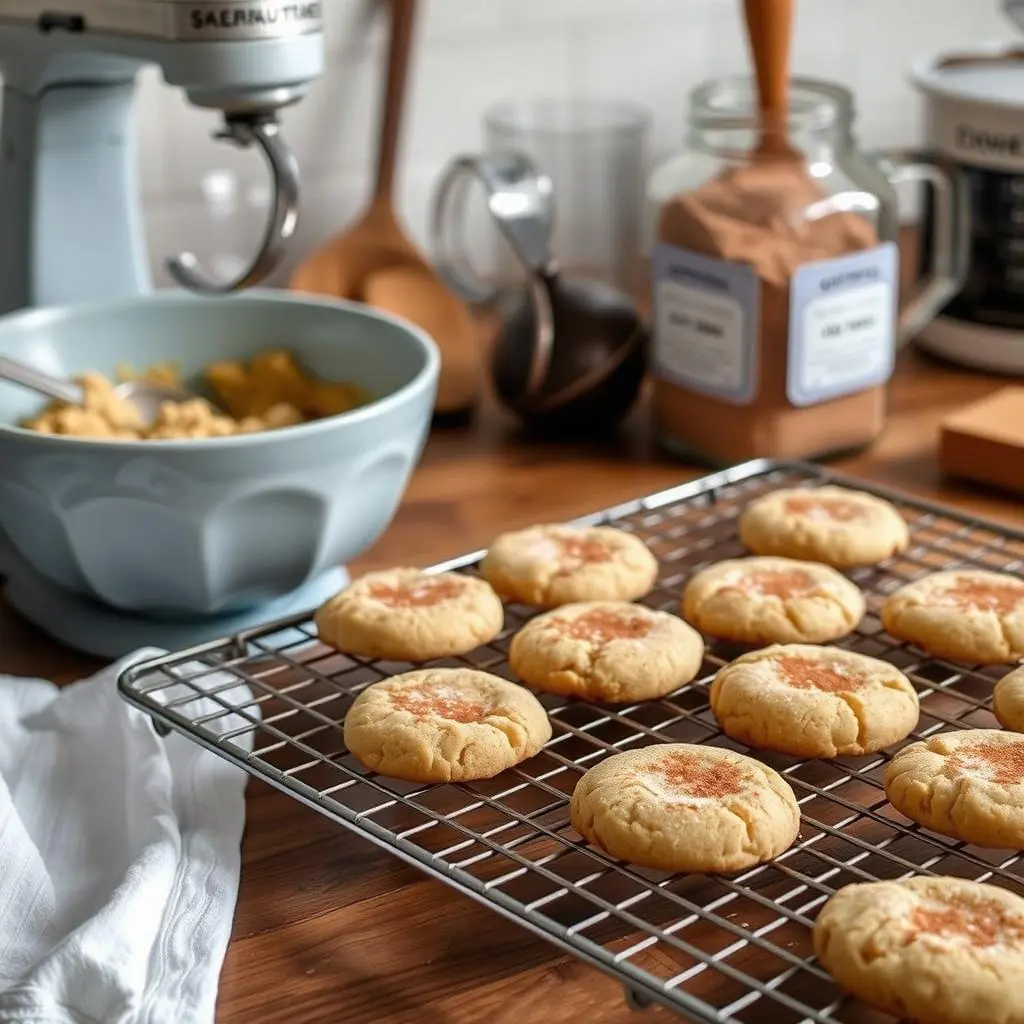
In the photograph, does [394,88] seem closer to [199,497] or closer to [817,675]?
[199,497]

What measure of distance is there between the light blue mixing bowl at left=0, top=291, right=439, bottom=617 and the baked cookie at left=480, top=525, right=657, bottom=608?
9 centimetres

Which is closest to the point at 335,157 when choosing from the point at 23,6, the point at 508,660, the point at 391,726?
the point at 23,6

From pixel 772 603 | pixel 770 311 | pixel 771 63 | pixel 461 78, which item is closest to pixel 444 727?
pixel 772 603

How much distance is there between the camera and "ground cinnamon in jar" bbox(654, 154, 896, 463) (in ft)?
4.02

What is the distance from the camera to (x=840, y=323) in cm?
125

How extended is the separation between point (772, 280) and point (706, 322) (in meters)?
0.07

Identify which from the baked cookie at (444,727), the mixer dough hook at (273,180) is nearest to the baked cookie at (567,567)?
the baked cookie at (444,727)

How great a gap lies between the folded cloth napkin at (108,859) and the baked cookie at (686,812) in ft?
0.61

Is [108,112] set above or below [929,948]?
above

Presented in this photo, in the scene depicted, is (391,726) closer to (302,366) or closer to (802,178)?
(302,366)

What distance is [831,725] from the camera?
2.72 ft

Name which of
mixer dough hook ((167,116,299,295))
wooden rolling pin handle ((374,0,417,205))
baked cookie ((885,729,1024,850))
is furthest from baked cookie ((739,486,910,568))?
wooden rolling pin handle ((374,0,417,205))

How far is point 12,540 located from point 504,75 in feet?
2.56

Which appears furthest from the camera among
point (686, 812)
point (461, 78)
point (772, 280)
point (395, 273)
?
point (461, 78)
